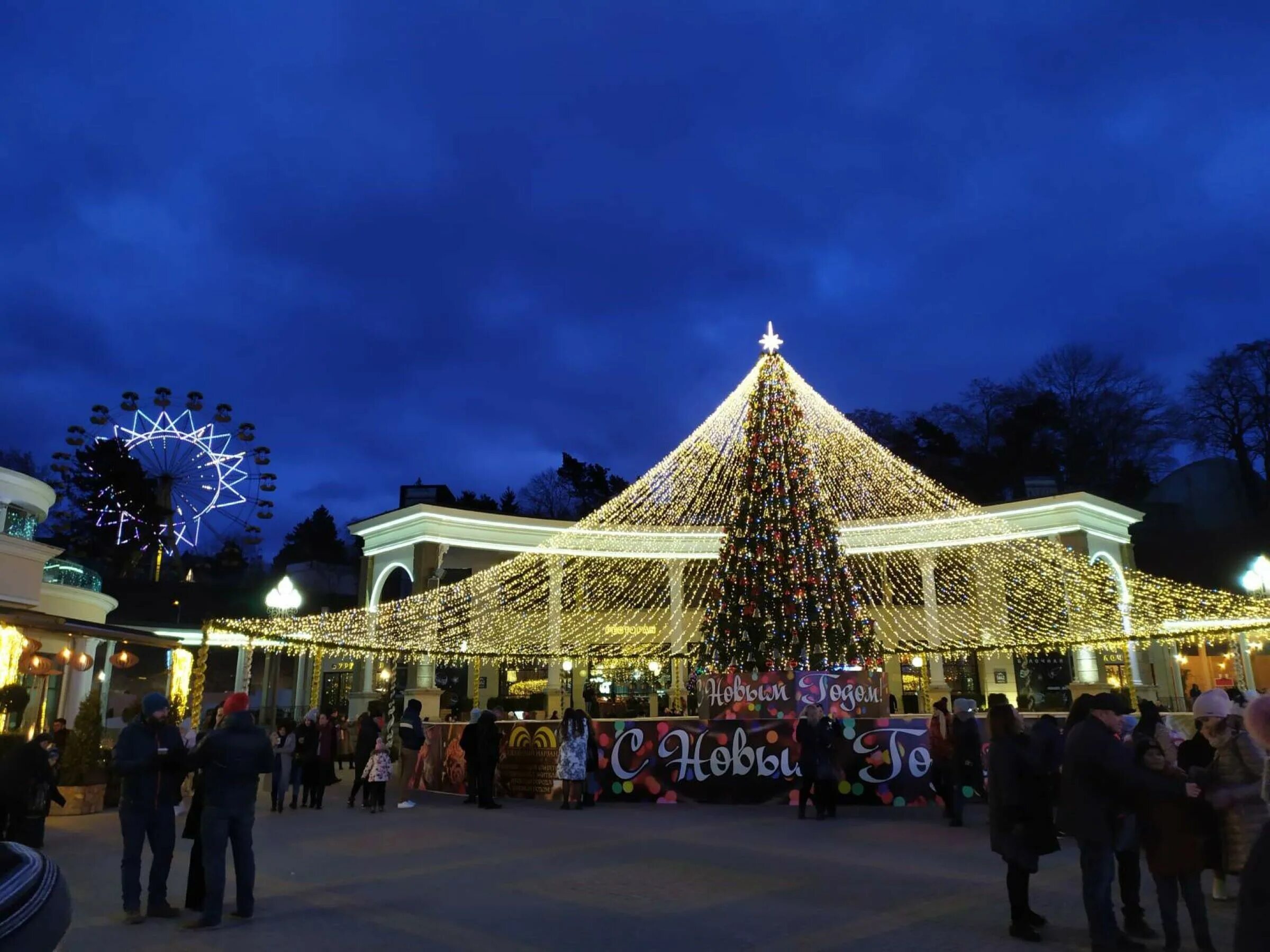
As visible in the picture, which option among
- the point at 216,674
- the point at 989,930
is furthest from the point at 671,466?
the point at 216,674

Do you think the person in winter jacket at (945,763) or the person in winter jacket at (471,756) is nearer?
the person in winter jacket at (945,763)

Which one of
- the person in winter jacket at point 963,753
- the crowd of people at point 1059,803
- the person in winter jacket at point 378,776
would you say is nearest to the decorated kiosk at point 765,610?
the person in winter jacket at point 963,753

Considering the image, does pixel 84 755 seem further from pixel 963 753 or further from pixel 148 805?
pixel 963 753

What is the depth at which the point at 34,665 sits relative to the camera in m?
17.8

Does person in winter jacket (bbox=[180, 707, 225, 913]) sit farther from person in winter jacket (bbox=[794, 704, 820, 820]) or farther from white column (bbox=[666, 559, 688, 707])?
white column (bbox=[666, 559, 688, 707])

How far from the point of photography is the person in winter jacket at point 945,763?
11633 mm

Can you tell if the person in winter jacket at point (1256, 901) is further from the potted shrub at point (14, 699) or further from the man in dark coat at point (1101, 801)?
the potted shrub at point (14, 699)

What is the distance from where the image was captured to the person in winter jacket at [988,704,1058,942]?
5.98m

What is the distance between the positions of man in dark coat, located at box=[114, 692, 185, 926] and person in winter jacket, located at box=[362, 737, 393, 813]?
22.8ft

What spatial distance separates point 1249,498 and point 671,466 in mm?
38803

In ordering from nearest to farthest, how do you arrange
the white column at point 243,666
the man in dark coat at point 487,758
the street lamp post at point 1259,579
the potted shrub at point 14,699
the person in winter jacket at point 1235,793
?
the person in winter jacket at point 1235,793
the potted shrub at point 14,699
the man in dark coat at point 487,758
the street lamp post at point 1259,579
the white column at point 243,666

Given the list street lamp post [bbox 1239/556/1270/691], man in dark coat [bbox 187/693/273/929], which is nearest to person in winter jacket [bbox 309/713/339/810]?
man in dark coat [bbox 187/693/273/929]

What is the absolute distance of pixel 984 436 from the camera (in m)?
56.0

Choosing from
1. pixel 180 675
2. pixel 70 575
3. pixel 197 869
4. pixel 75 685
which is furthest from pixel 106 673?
pixel 197 869
